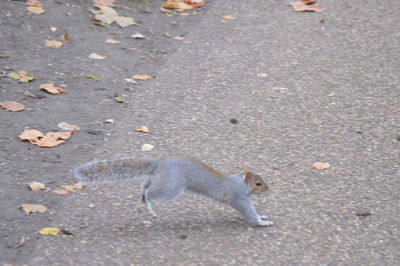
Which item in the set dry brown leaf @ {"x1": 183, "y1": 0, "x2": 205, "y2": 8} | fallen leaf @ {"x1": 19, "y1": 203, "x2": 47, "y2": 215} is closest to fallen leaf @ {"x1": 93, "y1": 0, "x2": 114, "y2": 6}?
dry brown leaf @ {"x1": 183, "y1": 0, "x2": 205, "y2": 8}

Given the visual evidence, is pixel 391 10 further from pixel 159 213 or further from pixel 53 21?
pixel 159 213

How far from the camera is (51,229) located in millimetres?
3744

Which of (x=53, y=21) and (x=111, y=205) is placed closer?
(x=111, y=205)

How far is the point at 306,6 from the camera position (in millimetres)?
7441

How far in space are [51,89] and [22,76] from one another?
316 millimetres

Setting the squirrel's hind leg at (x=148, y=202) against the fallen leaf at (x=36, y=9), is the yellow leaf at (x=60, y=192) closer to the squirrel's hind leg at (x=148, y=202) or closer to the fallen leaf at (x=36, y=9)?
the squirrel's hind leg at (x=148, y=202)

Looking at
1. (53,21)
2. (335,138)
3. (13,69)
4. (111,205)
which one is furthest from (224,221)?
(53,21)

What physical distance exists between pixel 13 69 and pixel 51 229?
2.28 meters

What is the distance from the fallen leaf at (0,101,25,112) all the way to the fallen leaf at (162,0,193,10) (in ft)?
8.52

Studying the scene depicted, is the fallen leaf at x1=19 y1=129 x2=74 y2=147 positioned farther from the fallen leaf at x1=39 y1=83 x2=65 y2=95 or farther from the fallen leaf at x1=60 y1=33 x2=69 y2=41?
the fallen leaf at x1=60 y1=33 x2=69 y2=41

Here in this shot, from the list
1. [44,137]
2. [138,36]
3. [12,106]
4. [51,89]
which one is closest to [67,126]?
[44,137]

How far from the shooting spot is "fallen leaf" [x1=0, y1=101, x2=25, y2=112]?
16.5 feet

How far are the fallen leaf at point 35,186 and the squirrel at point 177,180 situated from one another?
54cm

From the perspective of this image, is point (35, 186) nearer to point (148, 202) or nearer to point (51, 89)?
point (148, 202)
